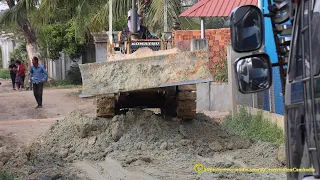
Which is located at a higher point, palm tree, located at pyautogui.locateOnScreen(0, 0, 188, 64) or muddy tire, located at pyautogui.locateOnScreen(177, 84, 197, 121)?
palm tree, located at pyautogui.locateOnScreen(0, 0, 188, 64)

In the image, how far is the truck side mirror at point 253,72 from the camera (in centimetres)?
293

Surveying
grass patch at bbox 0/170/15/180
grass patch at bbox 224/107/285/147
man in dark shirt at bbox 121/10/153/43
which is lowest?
grass patch at bbox 0/170/15/180

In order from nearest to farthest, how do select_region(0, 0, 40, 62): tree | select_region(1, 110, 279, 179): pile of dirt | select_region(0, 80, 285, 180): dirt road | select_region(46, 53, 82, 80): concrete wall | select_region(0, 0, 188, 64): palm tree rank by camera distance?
select_region(0, 80, 285, 180): dirt road
select_region(1, 110, 279, 179): pile of dirt
select_region(0, 0, 188, 64): palm tree
select_region(0, 0, 40, 62): tree
select_region(46, 53, 82, 80): concrete wall

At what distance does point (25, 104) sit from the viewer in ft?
60.3

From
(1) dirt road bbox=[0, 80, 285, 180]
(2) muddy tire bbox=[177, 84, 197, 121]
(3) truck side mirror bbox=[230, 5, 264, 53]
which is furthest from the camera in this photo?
(2) muddy tire bbox=[177, 84, 197, 121]

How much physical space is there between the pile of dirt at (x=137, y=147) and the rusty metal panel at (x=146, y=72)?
761 mm

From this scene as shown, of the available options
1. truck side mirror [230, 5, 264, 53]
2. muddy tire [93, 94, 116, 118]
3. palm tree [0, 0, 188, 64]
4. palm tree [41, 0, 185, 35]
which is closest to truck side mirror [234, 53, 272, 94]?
truck side mirror [230, 5, 264, 53]

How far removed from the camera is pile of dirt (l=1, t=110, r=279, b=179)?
7.40 meters

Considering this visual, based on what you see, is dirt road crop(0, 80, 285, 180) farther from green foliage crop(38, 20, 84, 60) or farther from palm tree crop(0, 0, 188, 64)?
green foliage crop(38, 20, 84, 60)

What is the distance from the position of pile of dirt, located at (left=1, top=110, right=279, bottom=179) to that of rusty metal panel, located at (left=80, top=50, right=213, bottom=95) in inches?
30.0

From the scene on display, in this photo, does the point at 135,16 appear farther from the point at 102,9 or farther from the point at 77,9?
the point at 102,9

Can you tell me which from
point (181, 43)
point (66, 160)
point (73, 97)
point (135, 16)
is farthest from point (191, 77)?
point (73, 97)

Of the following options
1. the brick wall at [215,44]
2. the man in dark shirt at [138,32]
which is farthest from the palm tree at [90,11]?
the man in dark shirt at [138,32]

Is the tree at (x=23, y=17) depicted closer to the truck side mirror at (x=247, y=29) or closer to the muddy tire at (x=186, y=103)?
the muddy tire at (x=186, y=103)
